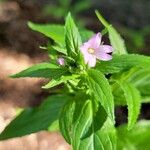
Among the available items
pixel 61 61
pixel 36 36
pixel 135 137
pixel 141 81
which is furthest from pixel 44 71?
pixel 36 36

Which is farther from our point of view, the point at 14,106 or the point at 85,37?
the point at 14,106

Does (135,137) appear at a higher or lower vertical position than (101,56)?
lower

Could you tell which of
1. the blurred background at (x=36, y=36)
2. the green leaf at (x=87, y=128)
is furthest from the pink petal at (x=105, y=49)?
the blurred background at (x=36, y=36)

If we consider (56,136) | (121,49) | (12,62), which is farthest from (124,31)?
(121,49)

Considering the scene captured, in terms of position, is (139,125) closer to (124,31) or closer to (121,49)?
(121,49)

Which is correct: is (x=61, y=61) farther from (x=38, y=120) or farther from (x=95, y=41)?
(x=38, y=120)
